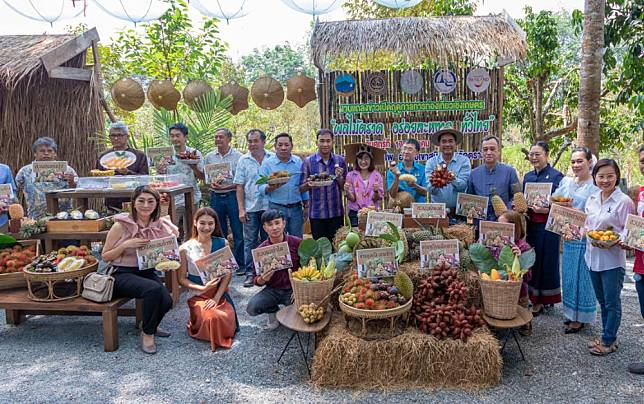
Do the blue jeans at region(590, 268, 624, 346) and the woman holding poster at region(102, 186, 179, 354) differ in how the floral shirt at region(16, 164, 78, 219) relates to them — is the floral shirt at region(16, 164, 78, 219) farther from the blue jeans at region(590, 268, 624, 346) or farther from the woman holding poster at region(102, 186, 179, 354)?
the blue jeans at region(590, 268, 624, 346)

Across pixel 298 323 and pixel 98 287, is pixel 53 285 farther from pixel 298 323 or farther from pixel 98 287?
pixel 298 323

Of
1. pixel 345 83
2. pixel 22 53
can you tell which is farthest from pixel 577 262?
pixel 22 53

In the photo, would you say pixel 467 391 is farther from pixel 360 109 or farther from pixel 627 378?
pixel 360 109

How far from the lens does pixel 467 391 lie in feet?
10.7

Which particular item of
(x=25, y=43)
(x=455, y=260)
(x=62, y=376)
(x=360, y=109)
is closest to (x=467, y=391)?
(x=455, y=260)

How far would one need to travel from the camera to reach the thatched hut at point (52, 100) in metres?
7.44

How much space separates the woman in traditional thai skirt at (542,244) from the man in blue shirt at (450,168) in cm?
59

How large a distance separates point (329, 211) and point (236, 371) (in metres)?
2.06

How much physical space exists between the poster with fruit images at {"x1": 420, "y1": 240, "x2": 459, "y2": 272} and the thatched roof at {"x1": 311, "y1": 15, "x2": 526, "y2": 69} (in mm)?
4715

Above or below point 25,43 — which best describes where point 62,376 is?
below

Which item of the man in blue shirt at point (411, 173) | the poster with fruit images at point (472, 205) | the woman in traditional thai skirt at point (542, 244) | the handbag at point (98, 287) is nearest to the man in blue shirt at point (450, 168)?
the man in blue shirt at point (411, 173)

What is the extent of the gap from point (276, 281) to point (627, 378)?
8.70 ft

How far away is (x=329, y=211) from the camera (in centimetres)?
530

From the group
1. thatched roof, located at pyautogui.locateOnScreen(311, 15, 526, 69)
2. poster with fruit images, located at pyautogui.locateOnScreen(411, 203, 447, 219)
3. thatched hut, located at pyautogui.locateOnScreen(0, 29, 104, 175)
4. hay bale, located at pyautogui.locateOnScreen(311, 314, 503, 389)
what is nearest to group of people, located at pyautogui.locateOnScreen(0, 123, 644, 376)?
poster with fruit images, located at pyautogui.locateOnScreen(411, 203, 447, 219)
